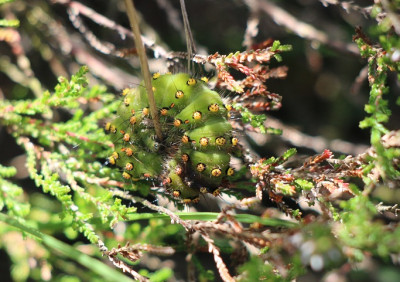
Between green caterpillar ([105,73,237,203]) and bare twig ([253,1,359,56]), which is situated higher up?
bare twig ([253,1,359,56])

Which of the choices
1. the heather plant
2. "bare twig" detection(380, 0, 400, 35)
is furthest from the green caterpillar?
"bare twig" detection(380, 0, 400, 35)

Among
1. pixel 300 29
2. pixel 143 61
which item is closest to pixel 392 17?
pixel 143 61

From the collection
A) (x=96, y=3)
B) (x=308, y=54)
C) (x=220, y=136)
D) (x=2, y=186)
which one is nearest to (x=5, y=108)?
(x=2, y=186)

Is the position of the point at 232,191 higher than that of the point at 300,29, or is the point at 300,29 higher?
the point at 300,29

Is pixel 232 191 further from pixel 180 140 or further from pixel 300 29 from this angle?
pixel 300 29

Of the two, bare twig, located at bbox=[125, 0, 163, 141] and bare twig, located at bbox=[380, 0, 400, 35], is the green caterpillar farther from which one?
bare twig, located at bbox=[380, 0, 400, 35]

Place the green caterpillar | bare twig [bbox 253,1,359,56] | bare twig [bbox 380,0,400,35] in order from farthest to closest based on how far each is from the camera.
Answer: bare twig [bbox 253,1,359,56] < the green caterpillar < bare twig [bbox 380,0,400,35]

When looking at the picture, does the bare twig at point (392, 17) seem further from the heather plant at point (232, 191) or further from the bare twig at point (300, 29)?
the bare twig at point (300, 29)

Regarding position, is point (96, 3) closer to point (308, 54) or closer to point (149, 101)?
point (308, 54)

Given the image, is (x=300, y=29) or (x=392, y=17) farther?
(x=300, y=29)
